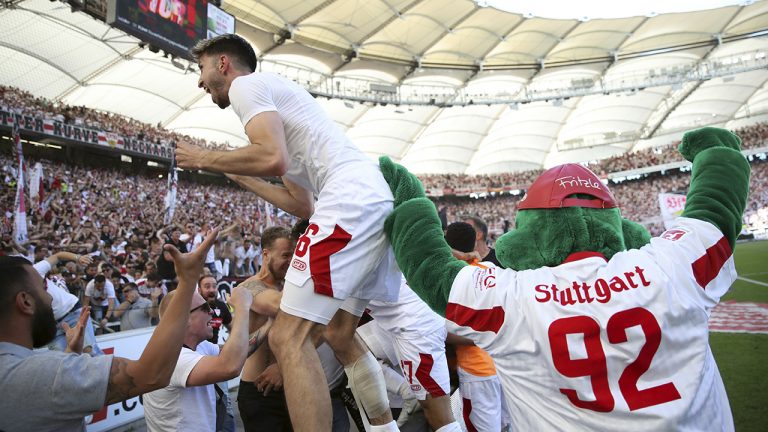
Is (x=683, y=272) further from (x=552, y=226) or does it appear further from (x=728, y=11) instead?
(x=728, y=11)

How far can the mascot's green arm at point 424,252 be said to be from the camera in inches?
70.9

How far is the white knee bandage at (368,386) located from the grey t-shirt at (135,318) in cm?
498

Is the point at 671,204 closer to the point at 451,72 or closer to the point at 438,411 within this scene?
the point at 438,411

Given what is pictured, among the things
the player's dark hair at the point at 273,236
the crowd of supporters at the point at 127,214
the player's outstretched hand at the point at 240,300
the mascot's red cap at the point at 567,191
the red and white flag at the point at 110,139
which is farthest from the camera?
the red and white flag at the point at 110,139

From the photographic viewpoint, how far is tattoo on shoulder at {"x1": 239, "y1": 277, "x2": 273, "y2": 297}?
312cm

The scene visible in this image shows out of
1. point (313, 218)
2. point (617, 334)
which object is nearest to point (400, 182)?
point (313, 218)

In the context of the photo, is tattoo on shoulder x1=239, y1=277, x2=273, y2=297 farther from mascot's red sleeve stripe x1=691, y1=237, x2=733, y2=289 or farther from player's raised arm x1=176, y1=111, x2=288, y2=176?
mascot's red sleeve stripe x1=691, y1=237, x2=733, y2=289

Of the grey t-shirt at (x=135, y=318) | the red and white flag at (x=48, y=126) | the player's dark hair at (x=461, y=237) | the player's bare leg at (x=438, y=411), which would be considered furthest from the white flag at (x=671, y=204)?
the red and white flag at (x=48, y=126)

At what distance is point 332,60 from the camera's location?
1097 inches

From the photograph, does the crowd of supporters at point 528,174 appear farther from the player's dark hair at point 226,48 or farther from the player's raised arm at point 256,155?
the player's raised arm at point 256,155

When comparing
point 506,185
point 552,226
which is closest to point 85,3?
point 552,226

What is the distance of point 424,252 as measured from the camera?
6.18 feet

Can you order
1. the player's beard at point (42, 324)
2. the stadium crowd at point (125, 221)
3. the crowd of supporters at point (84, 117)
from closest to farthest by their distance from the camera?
the player's beard at point (42, 324) < the stadium crowd at point (125, 221) < the crowd of supporters at point (84, 117)

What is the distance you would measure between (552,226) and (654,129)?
152ft
